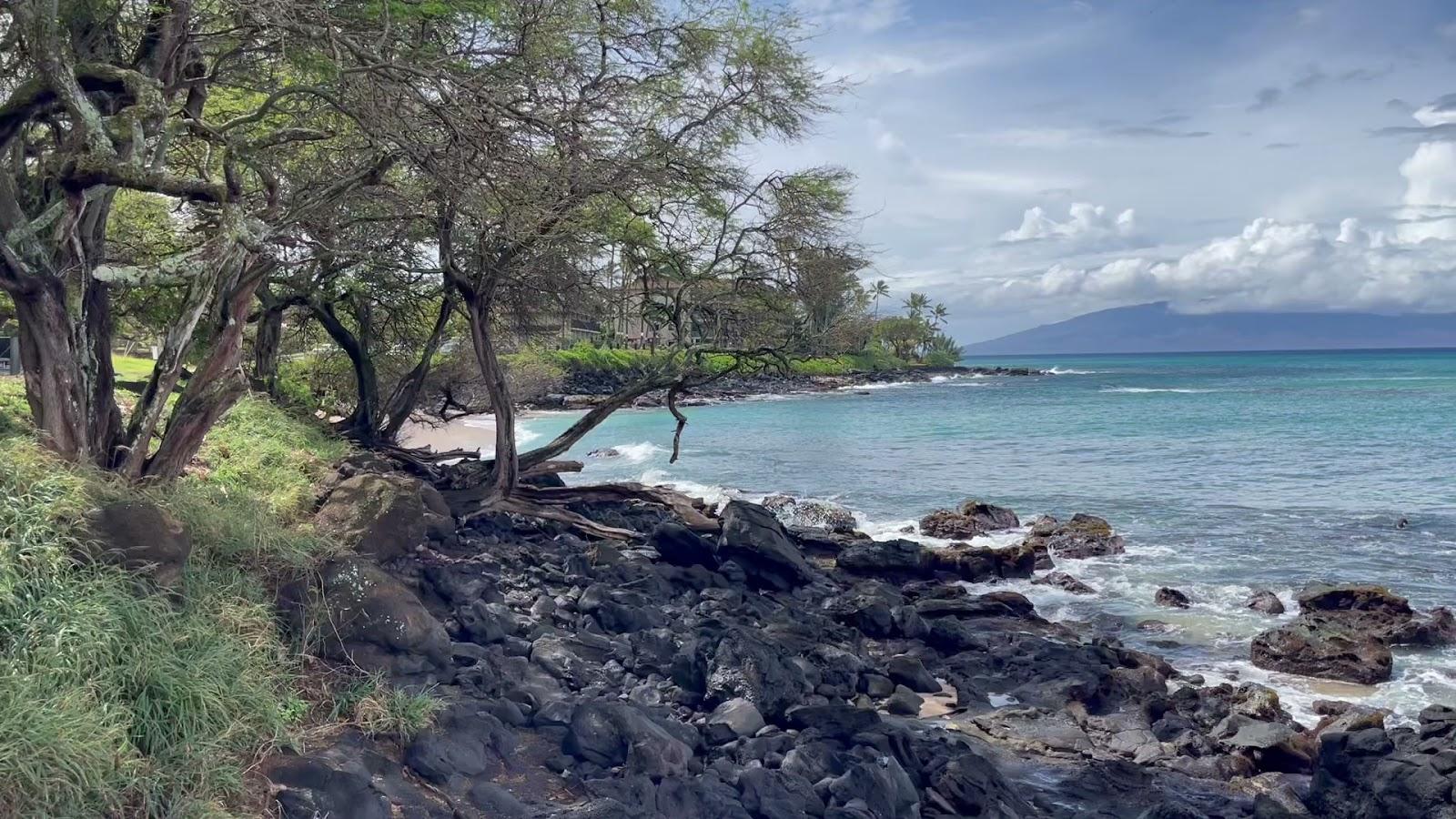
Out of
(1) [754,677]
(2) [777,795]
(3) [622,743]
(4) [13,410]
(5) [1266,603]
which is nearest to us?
(2) [777,795]

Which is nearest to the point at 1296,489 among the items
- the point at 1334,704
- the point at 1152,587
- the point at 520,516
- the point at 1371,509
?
the point at 1371,509

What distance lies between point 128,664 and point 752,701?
14.4 feet

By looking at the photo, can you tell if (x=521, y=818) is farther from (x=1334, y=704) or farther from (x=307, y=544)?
(x=1334, y=704)

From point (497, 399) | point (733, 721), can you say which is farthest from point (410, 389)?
point (733, 721)

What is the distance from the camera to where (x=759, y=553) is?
45.8 feet

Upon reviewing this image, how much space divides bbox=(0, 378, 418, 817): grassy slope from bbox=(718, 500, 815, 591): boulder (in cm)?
710

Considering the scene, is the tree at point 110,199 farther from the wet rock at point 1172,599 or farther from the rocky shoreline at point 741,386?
the wet rock at point 1172,599

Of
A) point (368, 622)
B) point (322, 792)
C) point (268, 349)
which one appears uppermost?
point (268, 349)

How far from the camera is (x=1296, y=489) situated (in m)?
27.4

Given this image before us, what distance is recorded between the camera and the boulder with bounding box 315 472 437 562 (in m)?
9.05

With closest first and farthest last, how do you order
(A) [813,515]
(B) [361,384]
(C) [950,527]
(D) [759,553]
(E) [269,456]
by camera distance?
(E) [269,456]
(D) [759,553]
(B) [361,384]
(C) [950,527]
(A) [813,515]

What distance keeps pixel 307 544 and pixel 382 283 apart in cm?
1059

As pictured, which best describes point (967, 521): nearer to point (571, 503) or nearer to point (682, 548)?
point (571, 503)

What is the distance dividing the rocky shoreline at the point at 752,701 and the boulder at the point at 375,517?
3cm
